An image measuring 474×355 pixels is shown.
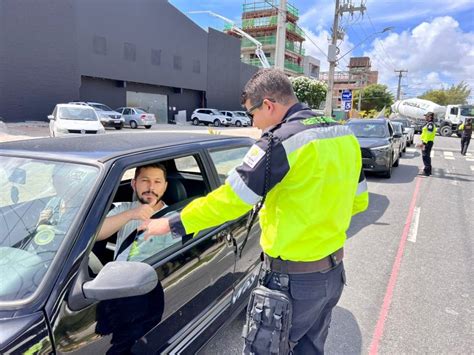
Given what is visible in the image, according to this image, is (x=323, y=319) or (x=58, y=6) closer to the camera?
(x=323, y=319)

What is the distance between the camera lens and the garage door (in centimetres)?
2836

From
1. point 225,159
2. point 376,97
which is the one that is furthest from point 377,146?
point 376,97

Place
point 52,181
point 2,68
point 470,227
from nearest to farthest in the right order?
point 52,181 < point 470,227 < point 2,68

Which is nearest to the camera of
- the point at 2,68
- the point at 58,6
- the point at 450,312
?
the point at 450,312

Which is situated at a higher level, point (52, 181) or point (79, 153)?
point (79, 153)

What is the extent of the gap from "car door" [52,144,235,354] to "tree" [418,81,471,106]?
7388 cm

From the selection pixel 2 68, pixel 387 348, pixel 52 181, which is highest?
pixel 2 68

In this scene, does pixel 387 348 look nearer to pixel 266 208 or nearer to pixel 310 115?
pixel 266 208

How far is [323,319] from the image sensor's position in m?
1.94

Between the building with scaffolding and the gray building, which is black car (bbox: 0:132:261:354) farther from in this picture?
the building with scaffolding

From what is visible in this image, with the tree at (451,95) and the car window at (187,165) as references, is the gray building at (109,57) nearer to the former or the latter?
the car window at (187,165)

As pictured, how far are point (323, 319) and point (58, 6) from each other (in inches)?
984

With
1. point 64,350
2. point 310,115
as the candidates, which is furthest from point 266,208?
point 64,350

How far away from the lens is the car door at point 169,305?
1.43 meters
